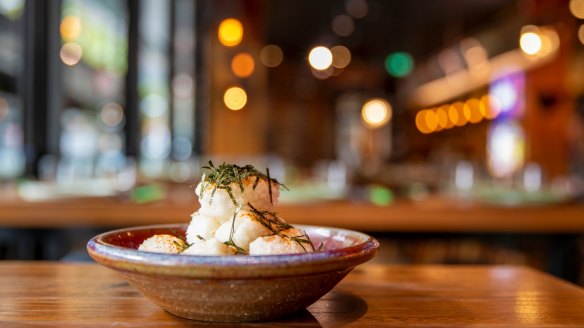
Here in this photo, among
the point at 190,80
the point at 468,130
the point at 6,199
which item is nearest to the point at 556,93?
the point at 190,80

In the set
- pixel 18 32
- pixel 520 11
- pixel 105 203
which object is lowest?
pixel 105 203

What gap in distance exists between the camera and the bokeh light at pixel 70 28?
4859mm

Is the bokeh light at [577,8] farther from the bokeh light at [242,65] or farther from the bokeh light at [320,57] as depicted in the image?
the bokeh light at [242,65]

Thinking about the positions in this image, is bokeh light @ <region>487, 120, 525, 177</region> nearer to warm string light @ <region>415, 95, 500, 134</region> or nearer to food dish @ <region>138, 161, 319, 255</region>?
warm string light @ <region>415, 95, 500, 134</region>

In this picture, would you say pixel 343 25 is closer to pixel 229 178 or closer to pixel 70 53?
pixel 70 53

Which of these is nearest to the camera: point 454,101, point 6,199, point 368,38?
point 6,199

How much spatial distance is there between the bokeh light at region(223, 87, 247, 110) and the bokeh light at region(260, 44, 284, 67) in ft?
18.8

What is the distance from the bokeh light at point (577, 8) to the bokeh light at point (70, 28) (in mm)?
4634

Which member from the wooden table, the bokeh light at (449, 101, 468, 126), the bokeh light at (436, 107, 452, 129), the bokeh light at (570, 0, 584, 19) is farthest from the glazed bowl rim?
the bokeh light at (436, 107, 452, 129)

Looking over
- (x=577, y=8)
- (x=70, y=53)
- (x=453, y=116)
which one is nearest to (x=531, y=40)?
(x=577, y=8)

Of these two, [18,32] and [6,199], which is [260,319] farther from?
[18,32]

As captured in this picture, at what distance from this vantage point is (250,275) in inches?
30.5

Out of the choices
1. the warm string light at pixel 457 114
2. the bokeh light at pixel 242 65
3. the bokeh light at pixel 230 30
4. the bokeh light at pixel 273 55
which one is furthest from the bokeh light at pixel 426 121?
the bokeh light at pixel 230 30

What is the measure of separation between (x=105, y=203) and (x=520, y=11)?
7.71 m
